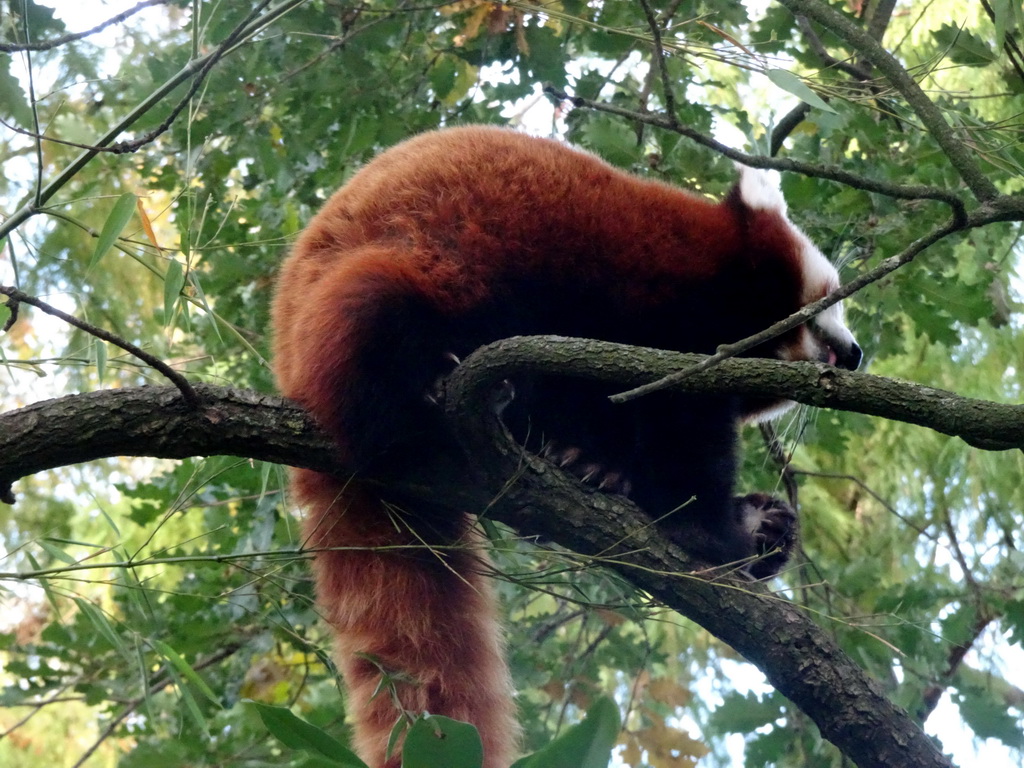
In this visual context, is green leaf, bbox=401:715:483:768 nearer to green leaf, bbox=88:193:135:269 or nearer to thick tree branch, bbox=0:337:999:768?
thick tree branch, bbox=0:337:999:768

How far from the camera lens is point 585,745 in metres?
1.39

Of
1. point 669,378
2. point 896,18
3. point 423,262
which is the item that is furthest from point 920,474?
point 669,378

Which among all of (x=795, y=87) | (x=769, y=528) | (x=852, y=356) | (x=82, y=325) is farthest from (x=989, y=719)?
(x=82, y=325)

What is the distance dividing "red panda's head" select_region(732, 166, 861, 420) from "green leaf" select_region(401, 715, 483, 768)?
6.22 ft

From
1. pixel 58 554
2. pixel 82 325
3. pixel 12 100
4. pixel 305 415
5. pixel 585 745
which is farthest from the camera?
pixel 12 100

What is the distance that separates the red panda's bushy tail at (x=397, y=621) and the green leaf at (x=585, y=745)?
108cm

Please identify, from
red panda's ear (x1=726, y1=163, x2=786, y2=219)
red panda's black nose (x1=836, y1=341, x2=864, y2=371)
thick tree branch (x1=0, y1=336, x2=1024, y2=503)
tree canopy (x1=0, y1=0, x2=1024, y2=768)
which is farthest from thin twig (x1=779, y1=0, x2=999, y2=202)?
red panda's black nose (x1=836, y1=341, x2=864, y2=371)

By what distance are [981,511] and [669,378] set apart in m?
3.04

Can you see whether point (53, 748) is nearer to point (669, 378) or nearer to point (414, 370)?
point (414, 370)

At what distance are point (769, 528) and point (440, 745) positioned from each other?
165cm

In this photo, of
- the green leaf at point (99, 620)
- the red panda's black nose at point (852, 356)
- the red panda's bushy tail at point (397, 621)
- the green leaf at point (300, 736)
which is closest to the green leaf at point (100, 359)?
the green leaf at point (99, 620)

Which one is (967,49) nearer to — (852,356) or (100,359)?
(852,356)

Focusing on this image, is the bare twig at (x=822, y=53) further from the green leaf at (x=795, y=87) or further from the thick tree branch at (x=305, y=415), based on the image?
the thick tree branch at (x=305, y=415)

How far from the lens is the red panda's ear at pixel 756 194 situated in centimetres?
289
